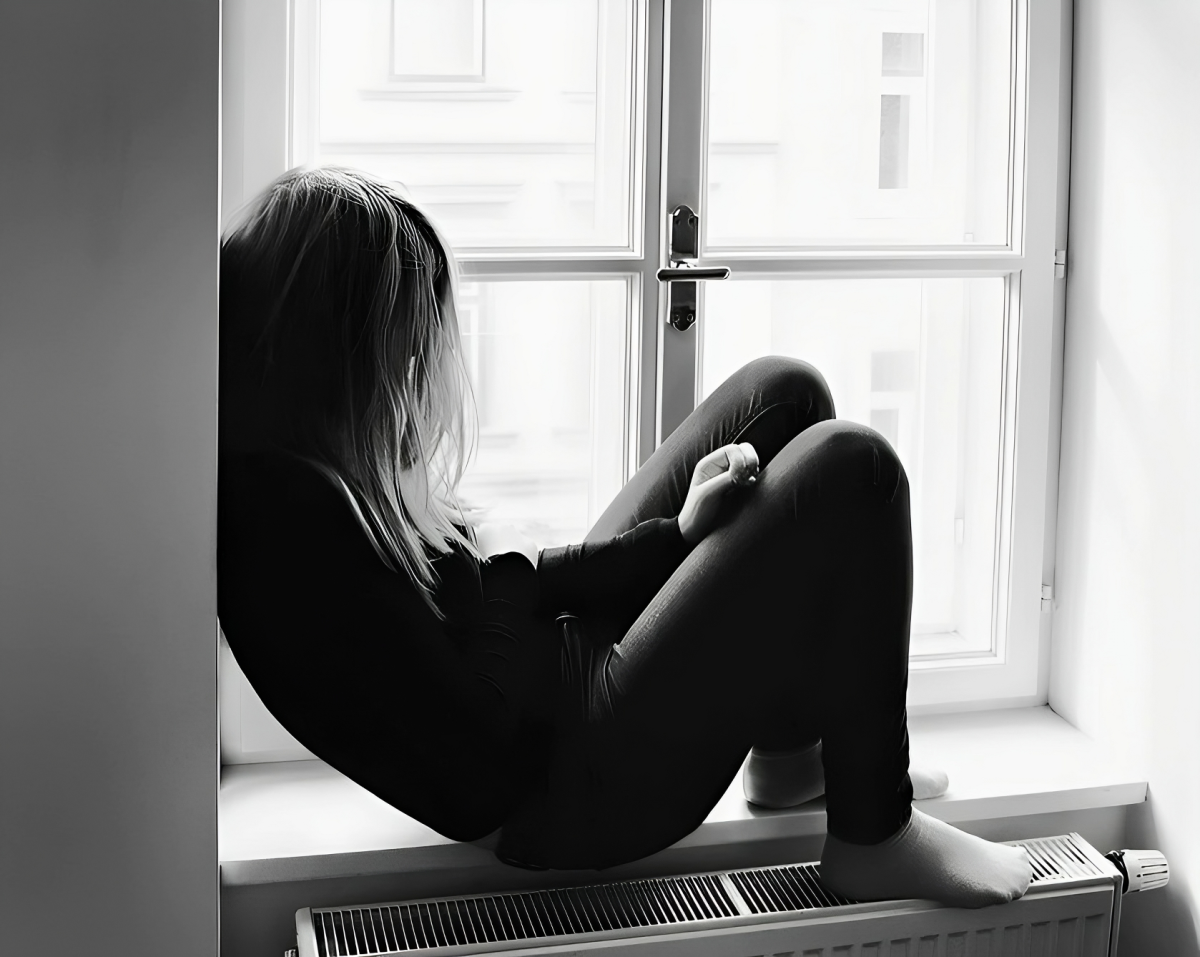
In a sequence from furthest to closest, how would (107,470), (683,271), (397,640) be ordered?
1. (683,271)
2. (397,640)
3. (107,470)

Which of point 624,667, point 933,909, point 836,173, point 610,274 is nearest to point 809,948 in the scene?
point 933,909

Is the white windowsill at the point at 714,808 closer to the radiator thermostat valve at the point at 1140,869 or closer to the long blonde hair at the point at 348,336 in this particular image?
the radiator thermostat valve at the point at 1140,869

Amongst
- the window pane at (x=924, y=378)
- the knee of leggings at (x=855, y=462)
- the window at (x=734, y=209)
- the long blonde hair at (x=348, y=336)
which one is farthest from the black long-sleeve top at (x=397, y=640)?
the window pane at (x=924, y=378)

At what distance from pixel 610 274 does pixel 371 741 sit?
0.62 metres

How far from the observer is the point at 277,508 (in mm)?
1102

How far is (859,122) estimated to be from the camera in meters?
1.60

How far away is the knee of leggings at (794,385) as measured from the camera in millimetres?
1375

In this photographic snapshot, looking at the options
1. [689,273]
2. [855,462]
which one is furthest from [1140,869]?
[689,273]

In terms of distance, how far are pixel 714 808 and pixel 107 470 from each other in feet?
2.46

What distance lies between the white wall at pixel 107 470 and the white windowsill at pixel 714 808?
29 cm

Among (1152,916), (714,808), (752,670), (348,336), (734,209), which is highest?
(734,209)

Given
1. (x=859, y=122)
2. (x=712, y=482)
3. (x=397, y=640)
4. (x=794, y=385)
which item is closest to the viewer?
(x=397, y=640)

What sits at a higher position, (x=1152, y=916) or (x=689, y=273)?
(x=689, y=273)

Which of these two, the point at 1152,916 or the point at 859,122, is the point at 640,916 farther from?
the point at 859,122
